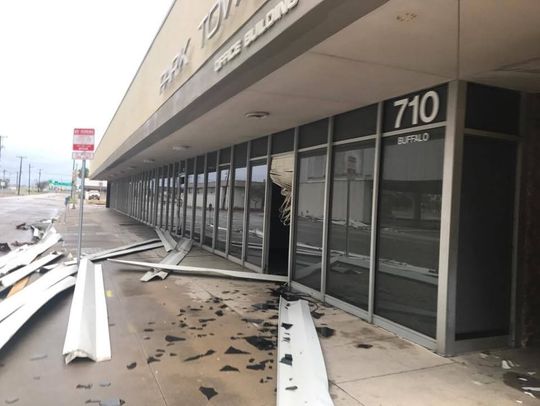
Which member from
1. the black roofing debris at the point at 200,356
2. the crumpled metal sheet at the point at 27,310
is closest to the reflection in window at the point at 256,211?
the crumpled metal sheet at the point at 27,310

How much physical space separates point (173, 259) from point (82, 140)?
330 centimetres

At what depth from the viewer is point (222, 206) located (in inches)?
488

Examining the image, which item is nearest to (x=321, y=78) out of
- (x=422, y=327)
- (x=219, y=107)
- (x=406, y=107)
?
(x=406, y=107)

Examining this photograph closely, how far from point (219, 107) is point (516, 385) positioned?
17.3ft

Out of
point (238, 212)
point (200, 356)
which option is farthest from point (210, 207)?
point (200, 356)

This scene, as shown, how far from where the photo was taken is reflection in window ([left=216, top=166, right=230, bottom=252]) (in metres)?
12.2

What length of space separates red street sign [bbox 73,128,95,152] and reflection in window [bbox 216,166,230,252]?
11.7ft

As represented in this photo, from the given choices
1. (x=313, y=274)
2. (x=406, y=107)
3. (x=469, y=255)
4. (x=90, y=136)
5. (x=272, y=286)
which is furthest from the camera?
(x=90, y=136)

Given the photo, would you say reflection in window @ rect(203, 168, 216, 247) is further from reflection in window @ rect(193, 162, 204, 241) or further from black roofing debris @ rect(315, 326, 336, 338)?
black roofing debris @ rect(315, 326, 336, 338)

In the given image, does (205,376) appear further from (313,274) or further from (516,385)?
(313,274)

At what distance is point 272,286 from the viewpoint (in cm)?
852

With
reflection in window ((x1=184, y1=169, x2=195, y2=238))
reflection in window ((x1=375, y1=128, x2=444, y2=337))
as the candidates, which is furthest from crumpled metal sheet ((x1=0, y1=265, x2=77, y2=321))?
reflection in window ((x1=184, y1=169, x2=195, y2=238))

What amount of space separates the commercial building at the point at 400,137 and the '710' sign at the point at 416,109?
0.02 meters

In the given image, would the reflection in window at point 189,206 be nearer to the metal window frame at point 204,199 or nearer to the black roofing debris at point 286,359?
the metal window frame at point 204,199
